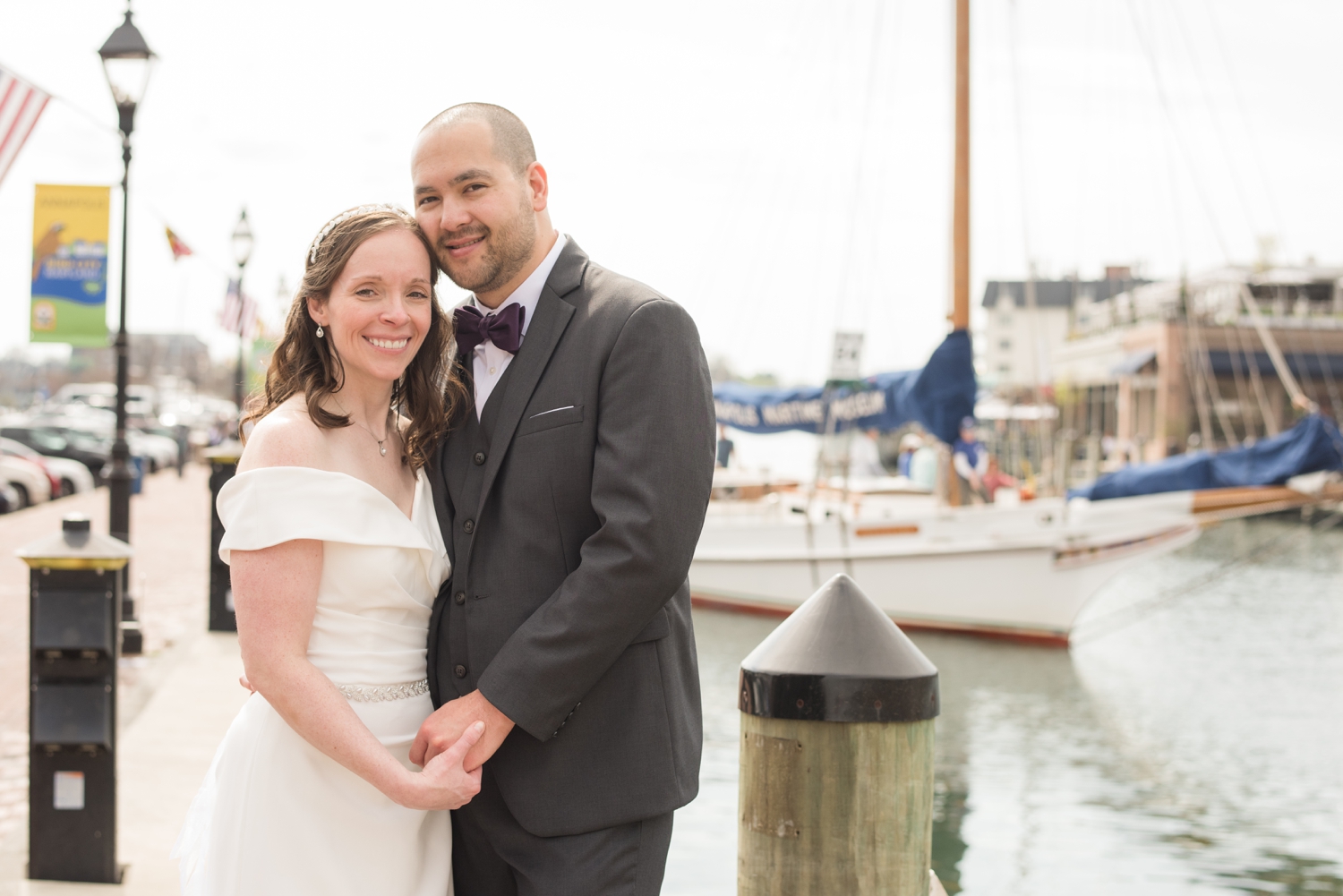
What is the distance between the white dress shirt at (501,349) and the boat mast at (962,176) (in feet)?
47.4

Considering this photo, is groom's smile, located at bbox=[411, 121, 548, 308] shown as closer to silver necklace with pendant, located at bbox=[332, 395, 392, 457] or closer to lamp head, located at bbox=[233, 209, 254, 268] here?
silver necklace with pendant, located at bbox=[332, 395, 392, 457]

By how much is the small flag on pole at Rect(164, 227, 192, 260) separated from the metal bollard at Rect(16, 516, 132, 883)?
1113cm

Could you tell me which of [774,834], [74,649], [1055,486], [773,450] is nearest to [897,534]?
[1055,486]

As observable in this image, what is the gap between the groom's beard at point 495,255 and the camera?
7.90 feet

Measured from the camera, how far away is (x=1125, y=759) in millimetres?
9484

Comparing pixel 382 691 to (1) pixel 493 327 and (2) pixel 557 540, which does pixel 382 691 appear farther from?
(1) pixel 493 327

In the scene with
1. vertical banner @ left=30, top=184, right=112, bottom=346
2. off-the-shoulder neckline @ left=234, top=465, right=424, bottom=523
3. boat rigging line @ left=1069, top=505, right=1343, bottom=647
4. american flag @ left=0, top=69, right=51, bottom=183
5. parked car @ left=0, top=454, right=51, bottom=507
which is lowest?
boat rigging line @ left=1069, top=505, right=1343, bottom=647

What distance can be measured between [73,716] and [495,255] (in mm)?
3114

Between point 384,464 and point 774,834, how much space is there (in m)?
1.16

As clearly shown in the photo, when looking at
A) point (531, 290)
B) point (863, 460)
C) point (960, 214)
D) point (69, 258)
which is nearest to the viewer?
point (531, 290)

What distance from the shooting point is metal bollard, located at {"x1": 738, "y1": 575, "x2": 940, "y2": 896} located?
2.50 meters

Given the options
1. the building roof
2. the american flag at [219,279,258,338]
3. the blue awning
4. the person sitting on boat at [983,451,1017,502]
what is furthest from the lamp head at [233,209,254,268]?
the building roof

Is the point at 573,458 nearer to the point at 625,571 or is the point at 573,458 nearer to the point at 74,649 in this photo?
the point at 625,571

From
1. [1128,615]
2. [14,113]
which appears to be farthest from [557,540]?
[1128,615]
